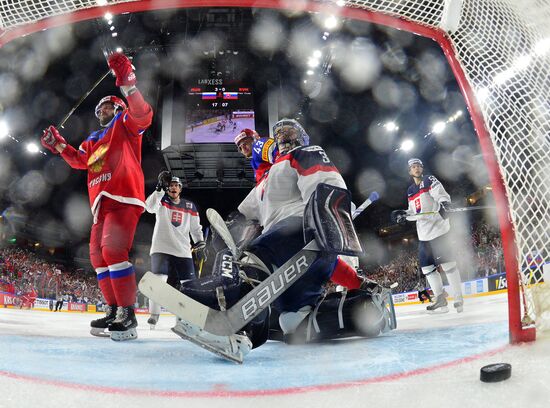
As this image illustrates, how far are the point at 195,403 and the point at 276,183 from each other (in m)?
1.15

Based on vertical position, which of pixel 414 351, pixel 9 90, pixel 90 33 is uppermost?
pixel 90 33

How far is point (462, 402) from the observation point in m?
0.80

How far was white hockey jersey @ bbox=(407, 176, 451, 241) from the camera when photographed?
12.3 ft

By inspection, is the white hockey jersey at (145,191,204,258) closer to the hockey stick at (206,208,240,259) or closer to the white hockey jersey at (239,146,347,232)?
the white hockey jersey at (239,146,347,232)

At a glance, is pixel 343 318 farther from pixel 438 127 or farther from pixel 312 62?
pixel 438 127

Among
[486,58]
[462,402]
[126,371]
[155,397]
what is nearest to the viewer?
[462,402]

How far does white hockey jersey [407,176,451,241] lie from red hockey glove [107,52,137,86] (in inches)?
110

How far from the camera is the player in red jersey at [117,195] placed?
2.13 metres

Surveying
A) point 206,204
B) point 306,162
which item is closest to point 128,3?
point 306,162

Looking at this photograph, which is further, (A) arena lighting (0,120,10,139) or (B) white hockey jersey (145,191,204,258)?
(A) arena lighting (0,120,10,139)

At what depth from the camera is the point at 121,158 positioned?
91.6 inches

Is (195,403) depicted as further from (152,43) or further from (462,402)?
(152,43)

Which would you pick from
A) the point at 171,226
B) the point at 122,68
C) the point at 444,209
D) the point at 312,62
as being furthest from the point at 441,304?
the point at 312,62

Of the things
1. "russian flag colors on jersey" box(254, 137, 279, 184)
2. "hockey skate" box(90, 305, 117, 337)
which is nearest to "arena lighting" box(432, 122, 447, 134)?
"russian flag colors on jersey" box(254, 137, 279, 184)
